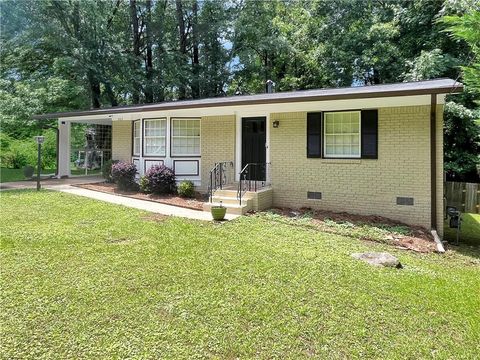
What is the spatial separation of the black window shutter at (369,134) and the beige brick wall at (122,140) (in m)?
9.07

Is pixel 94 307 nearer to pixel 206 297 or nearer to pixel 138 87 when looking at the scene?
pixel 206 297

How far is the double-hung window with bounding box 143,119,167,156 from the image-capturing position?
12.9 metres

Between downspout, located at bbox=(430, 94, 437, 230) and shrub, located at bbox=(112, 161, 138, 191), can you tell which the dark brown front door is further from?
downspout, located at bbox=(430, 94, 437, 230)

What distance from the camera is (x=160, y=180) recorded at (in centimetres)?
1147

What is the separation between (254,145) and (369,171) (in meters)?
3.66

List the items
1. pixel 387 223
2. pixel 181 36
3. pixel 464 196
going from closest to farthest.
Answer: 1. pixel 387 223
2. pixel 464 196
3. pixel 181 36

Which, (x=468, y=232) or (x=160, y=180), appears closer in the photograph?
(x=468, y=232)

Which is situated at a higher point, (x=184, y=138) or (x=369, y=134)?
(x=184, y=138)

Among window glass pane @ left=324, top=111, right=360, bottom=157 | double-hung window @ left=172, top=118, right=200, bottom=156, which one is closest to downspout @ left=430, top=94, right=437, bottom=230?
window glass pane @ left=324, top=111, right=360, bottom=157

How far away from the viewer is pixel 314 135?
10000 mm

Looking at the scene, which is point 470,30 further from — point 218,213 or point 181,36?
point 181,36

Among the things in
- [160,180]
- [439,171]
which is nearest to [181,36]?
[160,180]

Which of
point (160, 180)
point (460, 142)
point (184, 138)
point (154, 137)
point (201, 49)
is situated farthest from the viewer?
point (201, 49)

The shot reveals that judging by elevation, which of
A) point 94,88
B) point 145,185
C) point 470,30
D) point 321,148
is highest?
point 94,88
